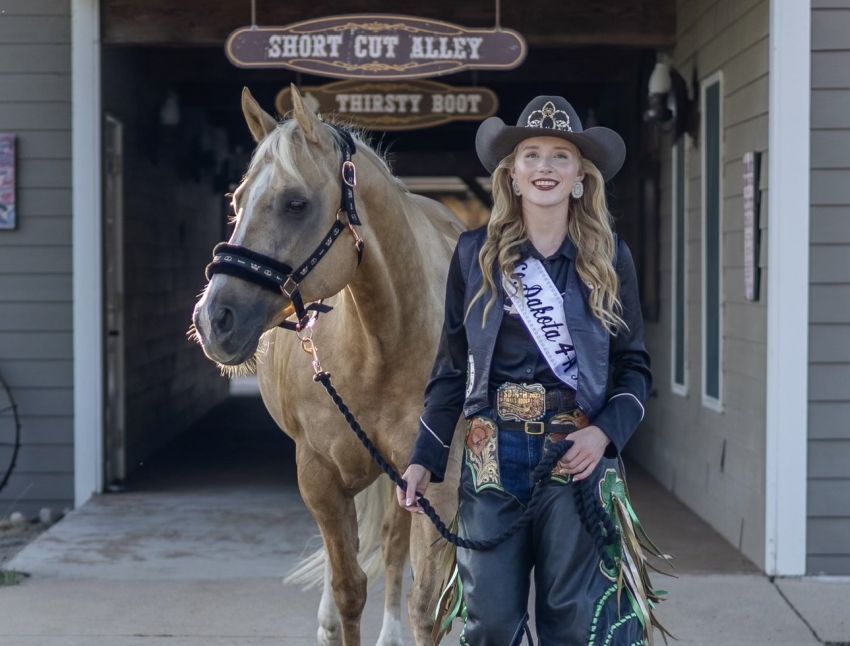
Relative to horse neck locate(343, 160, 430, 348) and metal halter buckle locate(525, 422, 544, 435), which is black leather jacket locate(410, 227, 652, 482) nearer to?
metal halter buckle locate(525, 422, 544, 435)

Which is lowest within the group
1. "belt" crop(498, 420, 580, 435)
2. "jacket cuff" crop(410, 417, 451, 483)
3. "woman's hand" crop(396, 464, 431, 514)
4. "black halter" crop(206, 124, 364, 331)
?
"woman's hand" crop(396, 464, 431, 514)

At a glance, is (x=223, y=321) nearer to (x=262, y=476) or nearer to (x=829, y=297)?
(x=829, y=297)

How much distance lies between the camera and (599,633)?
9.45ft

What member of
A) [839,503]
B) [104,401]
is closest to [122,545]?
[104,401]

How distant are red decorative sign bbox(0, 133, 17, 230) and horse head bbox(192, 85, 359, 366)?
377cm

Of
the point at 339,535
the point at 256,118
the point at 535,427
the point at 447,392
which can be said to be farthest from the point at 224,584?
the point at 535,427

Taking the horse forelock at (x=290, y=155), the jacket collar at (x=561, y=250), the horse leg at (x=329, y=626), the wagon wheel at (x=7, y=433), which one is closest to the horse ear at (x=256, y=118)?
the horse forelock at (x=290, y=155)

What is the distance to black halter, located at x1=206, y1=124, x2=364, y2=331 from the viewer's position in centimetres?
311

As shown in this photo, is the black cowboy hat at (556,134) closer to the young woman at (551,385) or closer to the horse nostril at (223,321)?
the young woman at (551,385)

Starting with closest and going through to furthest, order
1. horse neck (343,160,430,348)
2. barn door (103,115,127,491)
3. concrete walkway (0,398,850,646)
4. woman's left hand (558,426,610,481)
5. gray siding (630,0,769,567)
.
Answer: woman's left hand (558,426,610,481)
horse neck (343,160,430,348)
concrete walkway (0,398,850,646)
gray siding (630,0,769,567)
barn door (103,115,127,491)

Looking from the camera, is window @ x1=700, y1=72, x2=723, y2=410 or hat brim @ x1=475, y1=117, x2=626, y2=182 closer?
hat brim @ x1=475, y1=117, x2=626, y2=182

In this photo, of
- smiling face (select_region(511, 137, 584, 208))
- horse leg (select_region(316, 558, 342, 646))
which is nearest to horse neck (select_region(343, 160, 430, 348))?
smiling face (select_region(511, 137, 584, 208))

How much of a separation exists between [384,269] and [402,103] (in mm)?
3701

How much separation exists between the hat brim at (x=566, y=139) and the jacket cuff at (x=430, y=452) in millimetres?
664
